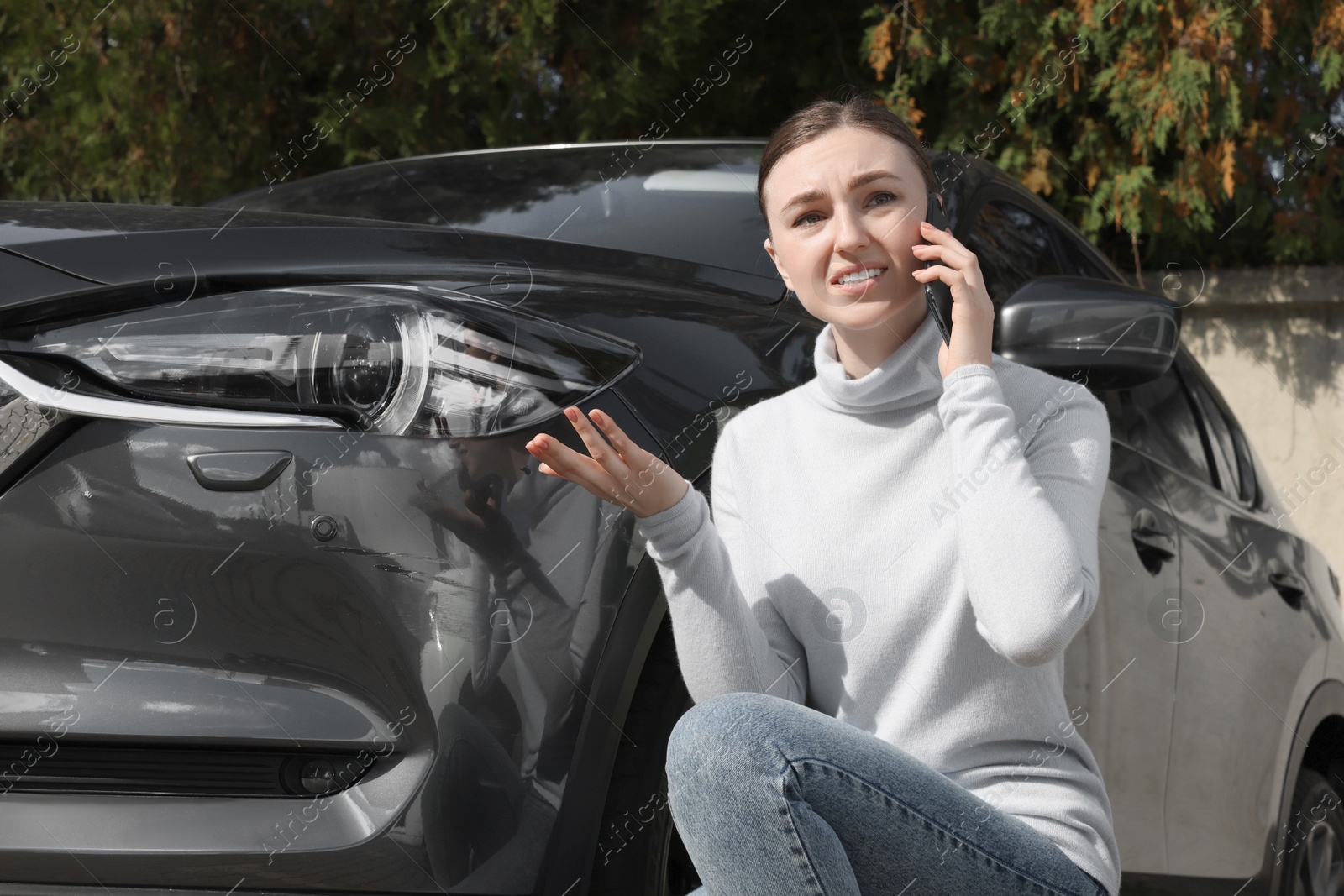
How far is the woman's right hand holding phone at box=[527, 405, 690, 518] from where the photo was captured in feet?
4.26

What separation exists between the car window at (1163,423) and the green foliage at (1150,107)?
8.61 feet

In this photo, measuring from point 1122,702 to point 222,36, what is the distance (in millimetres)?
5552

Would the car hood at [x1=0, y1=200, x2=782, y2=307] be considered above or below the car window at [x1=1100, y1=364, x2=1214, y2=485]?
above

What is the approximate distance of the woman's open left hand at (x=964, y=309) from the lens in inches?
54.0

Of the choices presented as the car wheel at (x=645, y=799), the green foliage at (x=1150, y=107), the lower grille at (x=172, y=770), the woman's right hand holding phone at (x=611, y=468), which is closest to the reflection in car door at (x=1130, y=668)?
the car wheel at (x=645, y=799)

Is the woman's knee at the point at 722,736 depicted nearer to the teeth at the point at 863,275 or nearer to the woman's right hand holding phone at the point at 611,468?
the woman's right hand holding phone at the point at 611,468

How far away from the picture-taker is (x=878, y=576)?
1447 millimetres

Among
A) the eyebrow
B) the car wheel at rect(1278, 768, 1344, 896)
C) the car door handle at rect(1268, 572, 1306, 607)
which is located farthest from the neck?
the car wheel at rect(1278, 768, 1344, 896)

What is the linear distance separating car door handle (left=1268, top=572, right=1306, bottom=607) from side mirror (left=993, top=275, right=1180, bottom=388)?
963 mm

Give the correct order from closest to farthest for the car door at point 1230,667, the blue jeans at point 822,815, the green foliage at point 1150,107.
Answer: the blue jeans at point 822,815
the car door at point 1230,667
the green foliage at point 1150,107

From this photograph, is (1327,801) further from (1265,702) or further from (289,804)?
(289,804)

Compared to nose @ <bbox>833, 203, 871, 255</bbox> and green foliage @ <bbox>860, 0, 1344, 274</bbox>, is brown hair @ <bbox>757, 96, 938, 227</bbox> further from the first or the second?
green foliage @ <bbox>860, 0, 1344, 274</bbox>

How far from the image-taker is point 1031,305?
1.96 m

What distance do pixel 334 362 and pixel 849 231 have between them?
22.6 inches
